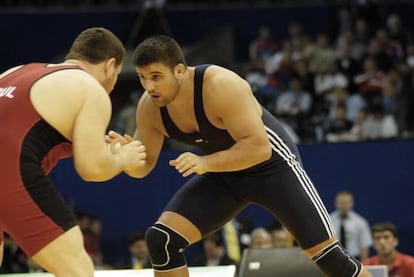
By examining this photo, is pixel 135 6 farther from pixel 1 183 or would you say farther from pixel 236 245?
pixel 1 183

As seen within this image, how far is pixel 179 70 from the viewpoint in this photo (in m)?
5.14

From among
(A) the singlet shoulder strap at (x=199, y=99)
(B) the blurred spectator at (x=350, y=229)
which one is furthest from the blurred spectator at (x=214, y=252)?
(A) the singlet shoulder strap at (x=199, y=99)

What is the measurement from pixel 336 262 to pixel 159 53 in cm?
149

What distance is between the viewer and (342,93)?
12.6m

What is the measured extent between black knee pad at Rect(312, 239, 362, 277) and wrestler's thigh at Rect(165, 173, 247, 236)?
54cm

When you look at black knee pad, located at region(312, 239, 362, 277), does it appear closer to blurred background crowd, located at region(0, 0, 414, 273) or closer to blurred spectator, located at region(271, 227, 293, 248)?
blurred spectator, located at region(271, 227, 293, 248)

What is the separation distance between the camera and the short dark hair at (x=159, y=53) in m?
5.04

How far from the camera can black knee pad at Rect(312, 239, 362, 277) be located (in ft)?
17.3

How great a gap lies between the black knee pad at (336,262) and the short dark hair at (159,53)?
131cm

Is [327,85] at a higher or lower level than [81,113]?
lower

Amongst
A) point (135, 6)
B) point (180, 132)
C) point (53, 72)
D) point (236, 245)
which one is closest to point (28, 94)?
point (53, 72)

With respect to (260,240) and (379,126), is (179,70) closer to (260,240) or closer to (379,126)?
(260,240)

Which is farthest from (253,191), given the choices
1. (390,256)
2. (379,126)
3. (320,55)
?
(320,55)

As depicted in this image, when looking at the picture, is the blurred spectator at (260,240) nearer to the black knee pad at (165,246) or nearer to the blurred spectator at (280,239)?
the blurred spectator at (280,239)
